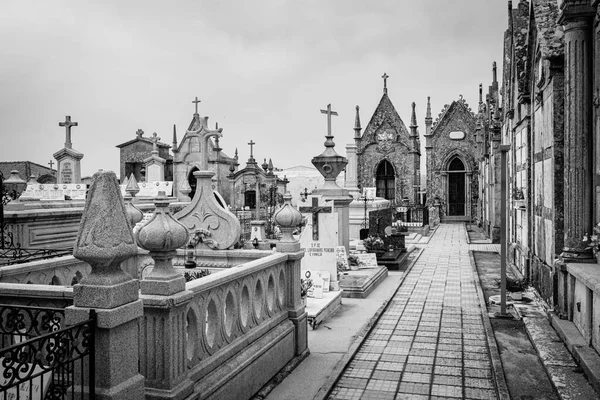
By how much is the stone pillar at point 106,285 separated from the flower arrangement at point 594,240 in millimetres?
6115

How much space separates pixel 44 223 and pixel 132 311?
10.2 metres

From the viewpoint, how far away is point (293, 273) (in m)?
6.61

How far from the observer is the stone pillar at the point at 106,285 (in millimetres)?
3287

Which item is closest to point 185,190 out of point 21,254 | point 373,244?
point 373,244

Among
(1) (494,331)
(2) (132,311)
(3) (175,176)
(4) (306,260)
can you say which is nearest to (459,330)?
(1) (494,331)

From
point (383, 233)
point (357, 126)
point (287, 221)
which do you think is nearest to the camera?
point (287, 221)

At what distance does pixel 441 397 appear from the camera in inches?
214

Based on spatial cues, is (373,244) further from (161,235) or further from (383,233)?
(161,235)

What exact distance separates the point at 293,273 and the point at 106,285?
3485mm

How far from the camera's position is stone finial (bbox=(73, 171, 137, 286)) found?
3.28 m

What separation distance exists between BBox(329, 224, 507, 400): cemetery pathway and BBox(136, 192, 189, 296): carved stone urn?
246cm

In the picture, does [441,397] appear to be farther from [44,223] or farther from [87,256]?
[44,223]

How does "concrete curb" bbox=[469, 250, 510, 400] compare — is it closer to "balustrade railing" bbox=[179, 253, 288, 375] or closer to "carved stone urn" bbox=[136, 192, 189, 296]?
"balustrade railing" bbox=[179, 253, 288, 375]

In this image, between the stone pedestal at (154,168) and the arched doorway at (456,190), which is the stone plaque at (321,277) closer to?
the stone pedestal at (154,168)
